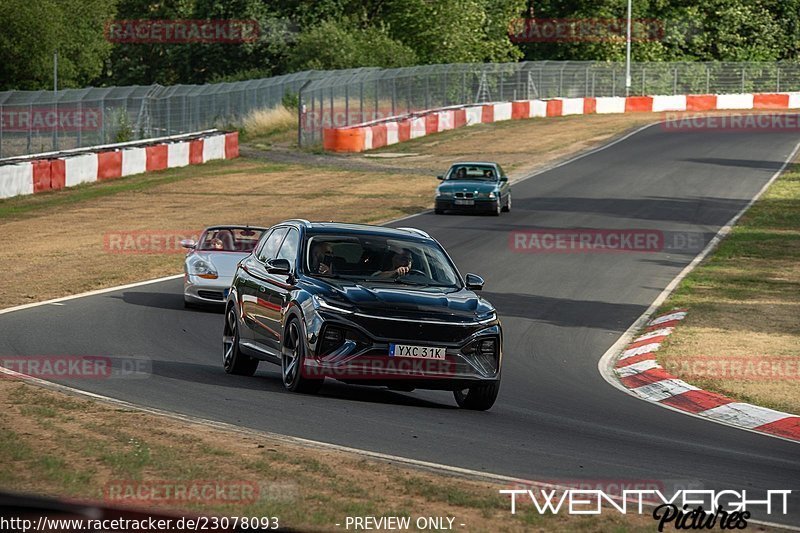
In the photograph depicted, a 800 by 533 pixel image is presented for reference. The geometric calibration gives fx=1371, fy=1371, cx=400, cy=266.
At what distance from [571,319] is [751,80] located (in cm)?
6145

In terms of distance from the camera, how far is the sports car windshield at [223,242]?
66.2 feet

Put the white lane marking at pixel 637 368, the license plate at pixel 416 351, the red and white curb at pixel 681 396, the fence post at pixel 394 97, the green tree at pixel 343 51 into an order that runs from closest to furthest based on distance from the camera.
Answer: the license plate at pixel 416 351 < the red and white curb at pixel 681 396 < the white lane marking at pixel 637 368 < the fence post at pixel 394 97 < the green tree at pixel 343 51

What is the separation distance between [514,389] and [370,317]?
2439 millimetres

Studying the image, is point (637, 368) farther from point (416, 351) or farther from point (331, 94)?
point (331, 94)

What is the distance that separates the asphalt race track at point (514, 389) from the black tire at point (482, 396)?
110 millimetres

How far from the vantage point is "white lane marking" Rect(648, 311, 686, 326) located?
62.4 feet

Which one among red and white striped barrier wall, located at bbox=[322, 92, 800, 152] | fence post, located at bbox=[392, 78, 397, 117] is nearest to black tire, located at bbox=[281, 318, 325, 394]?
red and white striped barrier wall, located at bbox=[322, 92, 800, 152]

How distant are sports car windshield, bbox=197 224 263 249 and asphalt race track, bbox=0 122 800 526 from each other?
3.18ft

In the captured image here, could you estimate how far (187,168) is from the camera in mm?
45594

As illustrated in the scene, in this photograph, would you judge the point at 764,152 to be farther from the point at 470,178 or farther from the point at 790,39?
the point at 790,39
